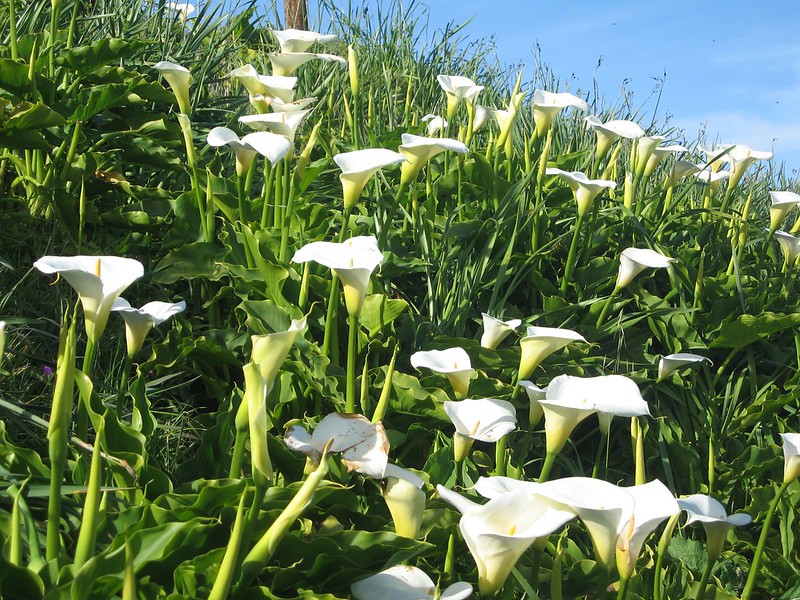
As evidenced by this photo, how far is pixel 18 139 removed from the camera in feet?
7.07

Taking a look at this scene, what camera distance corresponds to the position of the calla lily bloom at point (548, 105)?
2.52 m

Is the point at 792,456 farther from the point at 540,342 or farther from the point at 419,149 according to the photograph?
the point at 419,149

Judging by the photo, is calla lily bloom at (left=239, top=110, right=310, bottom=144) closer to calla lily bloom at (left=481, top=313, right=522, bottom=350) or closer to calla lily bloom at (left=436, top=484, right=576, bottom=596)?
calla lily bloom at (left=481, top=313, right=522, bottom=350)

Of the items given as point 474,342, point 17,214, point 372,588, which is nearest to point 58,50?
point 17,214

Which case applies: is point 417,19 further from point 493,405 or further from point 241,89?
point 493,405

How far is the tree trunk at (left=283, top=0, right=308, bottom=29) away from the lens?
607 cm

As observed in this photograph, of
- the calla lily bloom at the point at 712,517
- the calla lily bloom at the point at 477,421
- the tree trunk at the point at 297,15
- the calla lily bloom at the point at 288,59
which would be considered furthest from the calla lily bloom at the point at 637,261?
Answer: the tree trunk at the point at 297,15

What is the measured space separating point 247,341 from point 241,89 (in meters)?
2.61

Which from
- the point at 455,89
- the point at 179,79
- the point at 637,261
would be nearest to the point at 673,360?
the point at 637,261

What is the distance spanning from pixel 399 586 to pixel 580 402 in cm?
46

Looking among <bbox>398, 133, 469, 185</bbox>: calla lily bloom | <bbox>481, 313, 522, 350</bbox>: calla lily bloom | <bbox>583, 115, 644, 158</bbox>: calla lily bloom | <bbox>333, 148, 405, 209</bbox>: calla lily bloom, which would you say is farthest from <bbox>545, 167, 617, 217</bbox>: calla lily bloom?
<bbox>333, 148, 405, 209</bbox>: calla lily bloom

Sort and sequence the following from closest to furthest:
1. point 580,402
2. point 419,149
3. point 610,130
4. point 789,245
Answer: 1. point 580,402
2. point 419,149
3. point 610,130
4. point 789,245

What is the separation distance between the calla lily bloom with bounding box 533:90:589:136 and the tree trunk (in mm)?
3700

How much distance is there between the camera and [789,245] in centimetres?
274
